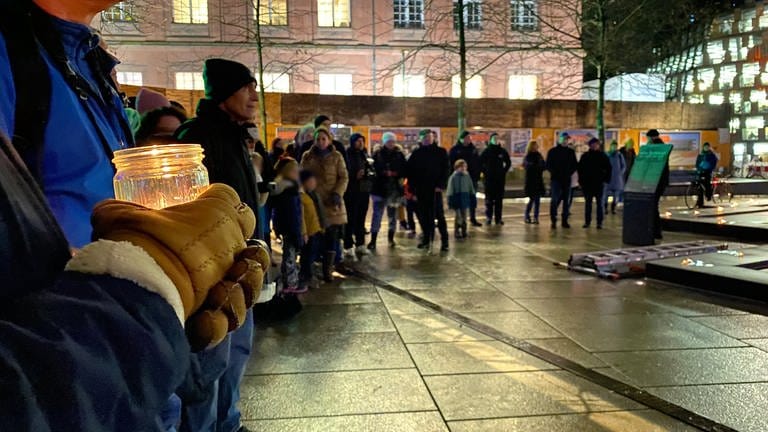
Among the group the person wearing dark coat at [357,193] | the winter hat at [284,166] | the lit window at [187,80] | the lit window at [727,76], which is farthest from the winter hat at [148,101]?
the lit window at [727,76]

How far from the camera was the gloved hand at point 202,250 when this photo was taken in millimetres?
926

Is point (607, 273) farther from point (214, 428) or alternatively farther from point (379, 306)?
point (214, 428)

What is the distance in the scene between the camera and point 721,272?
21.6 ft

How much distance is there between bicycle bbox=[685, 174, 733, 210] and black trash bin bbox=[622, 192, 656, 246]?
7836mm

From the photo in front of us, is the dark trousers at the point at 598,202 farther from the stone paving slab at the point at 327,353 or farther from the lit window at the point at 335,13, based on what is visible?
the lit window at the point at 335,13

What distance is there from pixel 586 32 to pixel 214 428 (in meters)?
20.6

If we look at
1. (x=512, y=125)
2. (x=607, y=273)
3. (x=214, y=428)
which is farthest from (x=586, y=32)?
(x=214, y=428)

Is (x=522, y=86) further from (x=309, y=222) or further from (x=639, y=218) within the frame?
(x=309, y=222)

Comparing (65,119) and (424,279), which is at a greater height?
(65,119)

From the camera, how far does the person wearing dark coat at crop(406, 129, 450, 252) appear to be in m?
9.91

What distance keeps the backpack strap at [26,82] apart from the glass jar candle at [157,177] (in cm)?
17

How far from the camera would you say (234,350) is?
3137 millimetres

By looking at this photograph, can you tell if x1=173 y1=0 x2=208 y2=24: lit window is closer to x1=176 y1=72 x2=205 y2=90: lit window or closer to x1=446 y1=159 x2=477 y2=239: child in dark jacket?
x1=176 y1=72 x2=205 y2=90: lit window

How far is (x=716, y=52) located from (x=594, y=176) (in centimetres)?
4468
